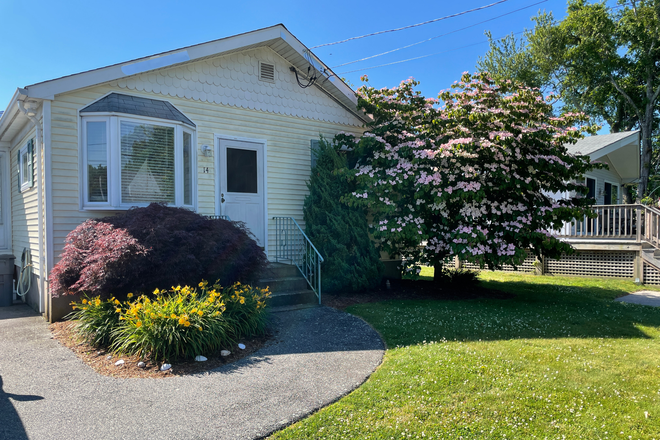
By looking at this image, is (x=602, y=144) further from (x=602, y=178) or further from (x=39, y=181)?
(x=39, y=181)

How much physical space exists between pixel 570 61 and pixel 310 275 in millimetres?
20852

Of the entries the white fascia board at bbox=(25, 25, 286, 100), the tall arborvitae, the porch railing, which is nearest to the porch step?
the porch railing

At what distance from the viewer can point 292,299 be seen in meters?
6.92

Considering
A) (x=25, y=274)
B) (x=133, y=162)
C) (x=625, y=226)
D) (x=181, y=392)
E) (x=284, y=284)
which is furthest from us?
(x=625, y=226)

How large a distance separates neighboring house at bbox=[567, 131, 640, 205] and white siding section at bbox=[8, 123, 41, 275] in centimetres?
1389

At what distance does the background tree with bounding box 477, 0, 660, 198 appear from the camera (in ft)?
65.7

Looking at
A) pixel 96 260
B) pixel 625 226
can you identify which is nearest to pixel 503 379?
pixel 96 260

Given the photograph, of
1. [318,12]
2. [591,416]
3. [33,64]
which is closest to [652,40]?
[318,12]

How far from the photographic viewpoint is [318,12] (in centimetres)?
Result: 1478

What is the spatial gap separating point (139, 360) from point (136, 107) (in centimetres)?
406

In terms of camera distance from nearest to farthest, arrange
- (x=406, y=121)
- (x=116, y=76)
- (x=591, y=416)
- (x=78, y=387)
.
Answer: (x=591, y=416), (x=78, y=387), (x=116, y=76), (x=406, y=121)

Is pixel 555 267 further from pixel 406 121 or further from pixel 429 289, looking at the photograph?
pixel 406 121

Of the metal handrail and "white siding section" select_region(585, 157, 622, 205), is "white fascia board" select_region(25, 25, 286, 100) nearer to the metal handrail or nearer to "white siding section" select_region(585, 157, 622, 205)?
the metal handrail

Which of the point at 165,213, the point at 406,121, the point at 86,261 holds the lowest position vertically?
the point at 86,261
